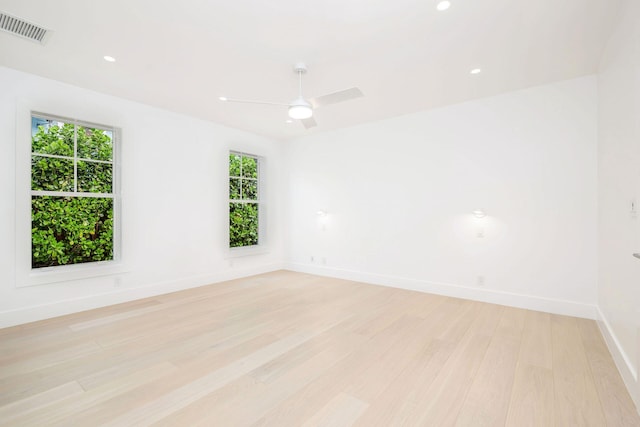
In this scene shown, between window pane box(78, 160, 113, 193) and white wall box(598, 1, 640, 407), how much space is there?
574 centimetres

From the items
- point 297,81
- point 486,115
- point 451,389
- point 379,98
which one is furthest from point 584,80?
point 451,389

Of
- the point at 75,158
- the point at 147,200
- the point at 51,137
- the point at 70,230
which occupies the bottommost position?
the point at 70,230

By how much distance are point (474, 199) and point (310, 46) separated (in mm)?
3129

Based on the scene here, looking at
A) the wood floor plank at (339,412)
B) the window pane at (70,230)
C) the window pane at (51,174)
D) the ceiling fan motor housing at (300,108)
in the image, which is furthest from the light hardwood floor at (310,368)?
the ceiling fan motor housing at (300,108)

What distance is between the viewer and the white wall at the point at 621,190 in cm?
205

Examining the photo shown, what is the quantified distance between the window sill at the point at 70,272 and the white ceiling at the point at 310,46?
2.40 metres

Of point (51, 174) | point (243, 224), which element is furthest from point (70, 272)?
point (243, 224)

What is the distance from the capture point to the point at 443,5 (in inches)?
88.7

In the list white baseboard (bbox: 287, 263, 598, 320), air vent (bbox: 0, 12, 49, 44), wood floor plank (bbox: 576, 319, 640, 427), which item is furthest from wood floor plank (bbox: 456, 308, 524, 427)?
air vent (bbox: 0, 12, 49, 44)

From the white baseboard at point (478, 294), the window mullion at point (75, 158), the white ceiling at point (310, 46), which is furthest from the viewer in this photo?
the window mullion at point (75, 158)

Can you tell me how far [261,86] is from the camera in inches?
147

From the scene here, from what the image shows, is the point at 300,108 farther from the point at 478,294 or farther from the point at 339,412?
the point at 478,294

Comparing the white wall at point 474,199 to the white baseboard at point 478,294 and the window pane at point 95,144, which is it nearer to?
the white baseboard at point 478,294

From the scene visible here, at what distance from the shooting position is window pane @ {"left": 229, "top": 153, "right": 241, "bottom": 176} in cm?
579
